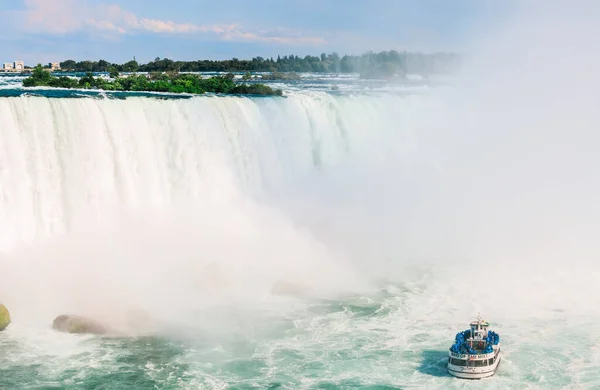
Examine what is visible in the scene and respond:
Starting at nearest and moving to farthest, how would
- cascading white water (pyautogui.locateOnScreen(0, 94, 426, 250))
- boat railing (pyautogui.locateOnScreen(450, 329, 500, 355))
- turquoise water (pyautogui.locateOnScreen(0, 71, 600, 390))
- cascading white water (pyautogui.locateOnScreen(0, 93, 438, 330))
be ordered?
boat railing (pyautogui.locateOnScreen(450, 329, 500, 355)) < turquoise water (pyautogui.locateOnScreen(0, 71, 600, 390)) < cascading white water (pyautogui.locateOnScreen(0, 93, 438, 330)) < cascading white water (pyautogui.locateOnScreen(0, 94, 426, 250))

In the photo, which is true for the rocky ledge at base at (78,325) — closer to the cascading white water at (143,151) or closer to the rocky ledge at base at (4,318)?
the rocky ledge at base at (4,318)

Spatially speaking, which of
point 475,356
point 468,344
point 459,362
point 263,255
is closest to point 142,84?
point 263,255

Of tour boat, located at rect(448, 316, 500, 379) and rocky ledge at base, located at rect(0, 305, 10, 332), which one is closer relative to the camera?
tour boat, located at rect(448, 316, 500, 379)

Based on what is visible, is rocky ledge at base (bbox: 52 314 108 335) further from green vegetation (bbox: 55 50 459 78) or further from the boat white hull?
green vegetation (bbox: 55 50 459 78)

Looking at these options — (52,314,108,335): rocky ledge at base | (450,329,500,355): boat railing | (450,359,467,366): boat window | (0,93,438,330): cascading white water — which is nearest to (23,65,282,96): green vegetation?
(0,93,438,330): cascading white water

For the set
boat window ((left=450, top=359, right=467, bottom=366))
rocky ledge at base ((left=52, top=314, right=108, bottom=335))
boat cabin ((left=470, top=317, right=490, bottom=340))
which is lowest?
boat window ((left=450, top=359, right=467, bottom=366))

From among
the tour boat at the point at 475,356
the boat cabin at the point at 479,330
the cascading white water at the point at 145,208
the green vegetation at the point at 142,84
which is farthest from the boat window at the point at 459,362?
the green vegetation at the point at 142,84
